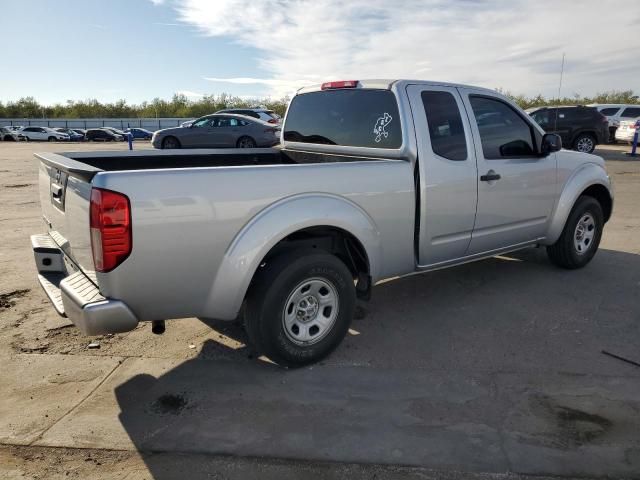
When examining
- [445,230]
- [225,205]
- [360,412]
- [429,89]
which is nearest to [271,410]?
[360,412]

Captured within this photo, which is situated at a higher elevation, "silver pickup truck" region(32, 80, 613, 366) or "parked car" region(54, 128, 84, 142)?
"parked car" region(54, 128, 84, 142)

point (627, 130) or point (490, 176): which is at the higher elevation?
point (627, 130)

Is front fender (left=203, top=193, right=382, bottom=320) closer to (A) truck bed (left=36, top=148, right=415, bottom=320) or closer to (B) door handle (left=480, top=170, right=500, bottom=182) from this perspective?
(A) truck bed (left=36, top=148, right=415, bottom=320)

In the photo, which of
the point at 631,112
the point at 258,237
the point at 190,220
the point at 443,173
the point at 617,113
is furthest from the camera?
the point at 617,113

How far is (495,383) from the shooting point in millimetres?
3350

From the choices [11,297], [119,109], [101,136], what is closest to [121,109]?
[119,109]

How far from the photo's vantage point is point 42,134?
43562 millimetres

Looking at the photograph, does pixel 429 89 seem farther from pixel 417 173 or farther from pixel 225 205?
pixel 225 205

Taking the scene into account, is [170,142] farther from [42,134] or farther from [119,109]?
[119,109]

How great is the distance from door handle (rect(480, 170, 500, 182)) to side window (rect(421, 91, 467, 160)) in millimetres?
255

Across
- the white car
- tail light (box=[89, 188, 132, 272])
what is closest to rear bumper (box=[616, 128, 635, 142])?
tail light (box=[89, 188, 132, 272])

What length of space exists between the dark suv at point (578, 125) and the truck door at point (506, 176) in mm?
14112

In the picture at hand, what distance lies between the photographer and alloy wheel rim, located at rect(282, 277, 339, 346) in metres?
3.42

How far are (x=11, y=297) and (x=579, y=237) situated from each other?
19.2 feet
